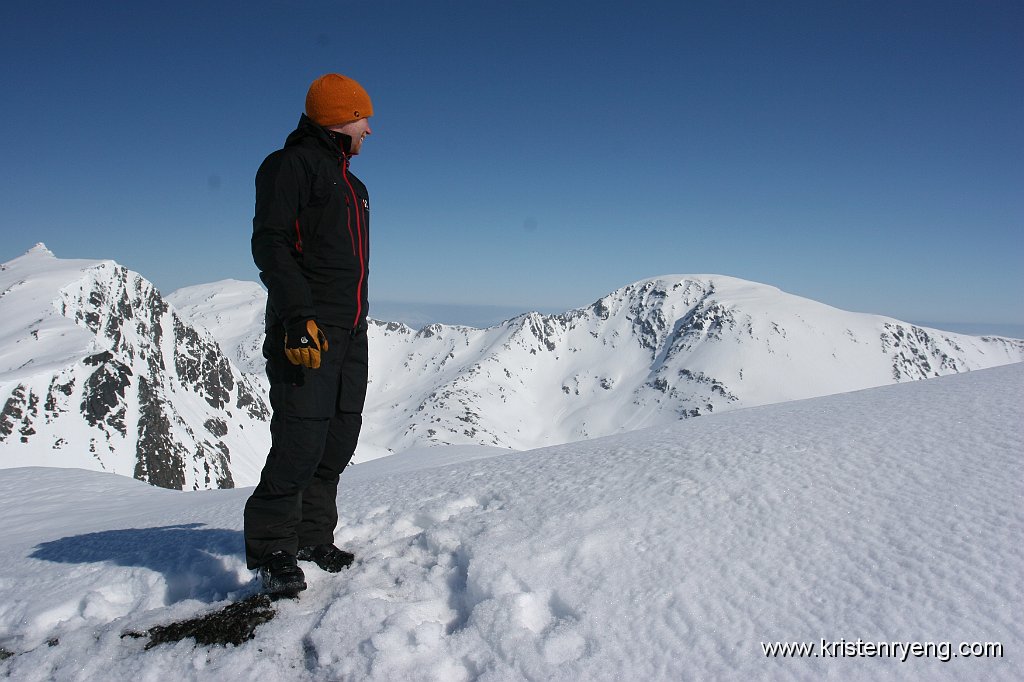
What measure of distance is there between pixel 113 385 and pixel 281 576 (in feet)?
381

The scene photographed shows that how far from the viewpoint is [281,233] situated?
362cm

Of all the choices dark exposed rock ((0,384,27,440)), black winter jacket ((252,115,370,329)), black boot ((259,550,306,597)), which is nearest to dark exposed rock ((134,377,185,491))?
dark exposed rock ((0,384,27,440))

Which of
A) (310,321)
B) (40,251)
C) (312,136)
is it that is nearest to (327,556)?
(310,321)

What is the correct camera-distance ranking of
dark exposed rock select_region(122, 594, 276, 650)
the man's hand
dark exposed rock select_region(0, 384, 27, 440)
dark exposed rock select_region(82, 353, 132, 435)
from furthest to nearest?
dark exposed rock select_region(82, 353, 132, 435) → dark exposed rock select_region(0, 384, 27, 440) → the man's hand → dark exposed rock select_region(122, 594, 276, 650)

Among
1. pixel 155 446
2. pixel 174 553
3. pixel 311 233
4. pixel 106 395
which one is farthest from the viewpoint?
pixel 155 446

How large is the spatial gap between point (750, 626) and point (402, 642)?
1808 mm

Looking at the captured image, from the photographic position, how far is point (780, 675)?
2457mm

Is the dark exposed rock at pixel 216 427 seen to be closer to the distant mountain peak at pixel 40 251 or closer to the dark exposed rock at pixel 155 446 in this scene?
the dark exposed rock at pixel 155 446

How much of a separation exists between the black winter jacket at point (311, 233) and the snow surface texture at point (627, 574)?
184 cm

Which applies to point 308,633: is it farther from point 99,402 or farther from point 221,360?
point 221,360

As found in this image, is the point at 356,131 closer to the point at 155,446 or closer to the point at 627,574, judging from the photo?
the point at 627,574

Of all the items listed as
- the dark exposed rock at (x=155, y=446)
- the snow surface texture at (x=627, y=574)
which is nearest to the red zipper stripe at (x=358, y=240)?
the snow surface texture at (x=627, y=574)

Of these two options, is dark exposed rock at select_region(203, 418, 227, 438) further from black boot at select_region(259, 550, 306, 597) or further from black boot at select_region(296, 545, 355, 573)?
black boot at select_region(259, 550, 306, 597)

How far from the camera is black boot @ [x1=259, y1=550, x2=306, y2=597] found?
137 inches
